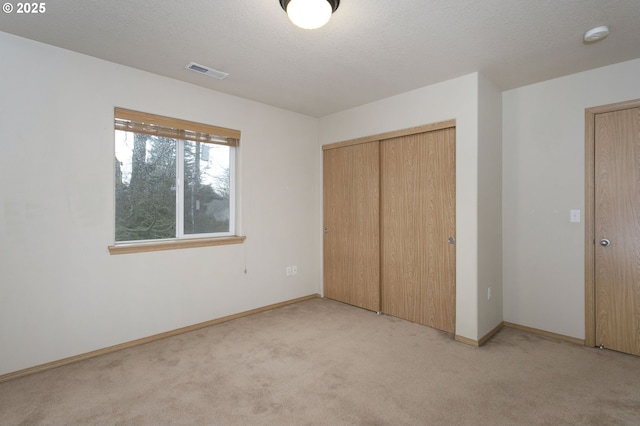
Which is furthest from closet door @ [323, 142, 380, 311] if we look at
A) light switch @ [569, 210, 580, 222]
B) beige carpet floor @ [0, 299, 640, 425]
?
light switch @ [569, 210, 580, 222]

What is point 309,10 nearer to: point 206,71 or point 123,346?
point 206,71

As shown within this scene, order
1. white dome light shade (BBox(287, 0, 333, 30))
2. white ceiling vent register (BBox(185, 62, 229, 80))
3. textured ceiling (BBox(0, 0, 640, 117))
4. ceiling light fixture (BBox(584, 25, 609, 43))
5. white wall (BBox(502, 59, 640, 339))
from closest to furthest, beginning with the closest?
white dome light shade (BBox(287, 0, 333, 30)) < textured ceiling (BBox(0, 0, 640, 117)) < ceiling light fixture (BBox(584, 25, 609, 43)) < white ceiling vent register (BBox(185, 62, 229, 80)) < white wall (BBox(502, 59, 640, 339))

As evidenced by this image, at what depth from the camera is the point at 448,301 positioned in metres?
3.14

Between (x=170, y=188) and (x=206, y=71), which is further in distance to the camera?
(x=170, y=188)

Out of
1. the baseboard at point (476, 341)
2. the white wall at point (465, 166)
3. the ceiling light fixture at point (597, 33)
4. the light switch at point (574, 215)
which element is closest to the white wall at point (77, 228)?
the white wall at point (465, 166)

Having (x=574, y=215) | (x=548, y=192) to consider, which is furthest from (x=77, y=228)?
(x=574, y=215)

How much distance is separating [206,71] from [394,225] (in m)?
2.50

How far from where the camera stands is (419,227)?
3.37 metres

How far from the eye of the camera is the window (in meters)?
2.92

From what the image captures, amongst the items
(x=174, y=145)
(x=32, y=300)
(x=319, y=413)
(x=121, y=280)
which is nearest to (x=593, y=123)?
(x=319, y=413)

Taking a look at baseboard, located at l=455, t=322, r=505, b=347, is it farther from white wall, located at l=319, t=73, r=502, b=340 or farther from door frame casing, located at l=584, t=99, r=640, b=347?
door frame casing, located at l=584, t=99, r=640, b=347

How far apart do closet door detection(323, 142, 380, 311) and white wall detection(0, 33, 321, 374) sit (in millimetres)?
1301

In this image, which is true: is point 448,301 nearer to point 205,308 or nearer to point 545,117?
point 545,117

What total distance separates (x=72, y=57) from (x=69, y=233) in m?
1.43
